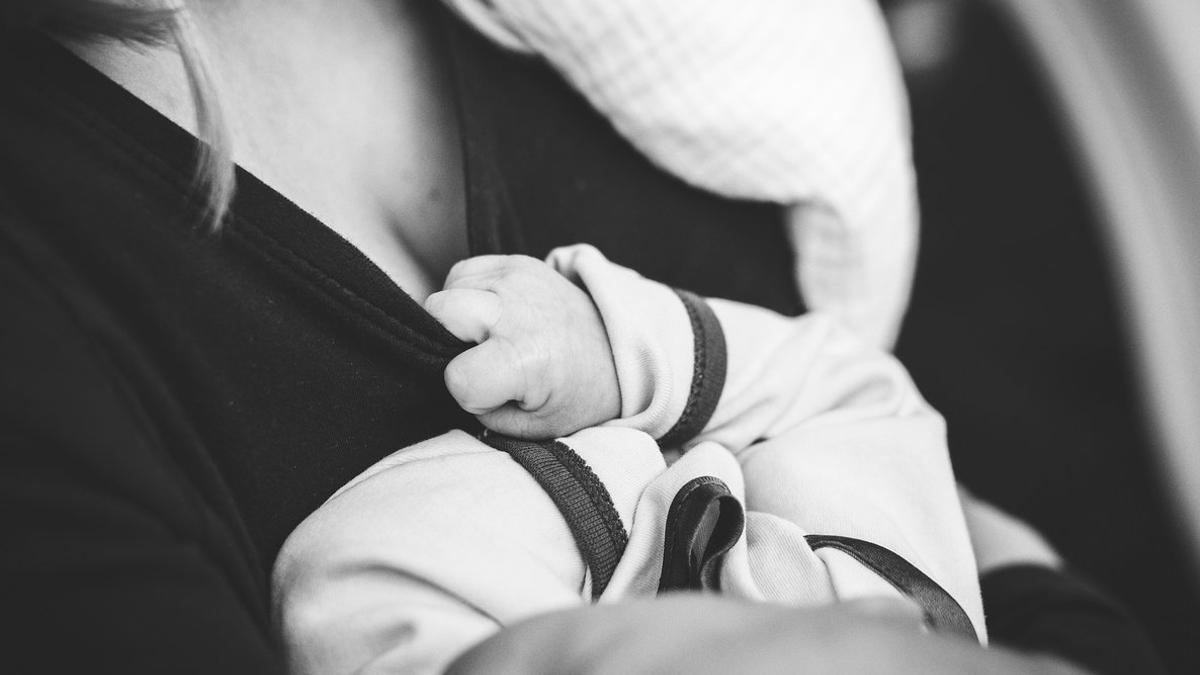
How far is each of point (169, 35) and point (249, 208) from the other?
0.08 meters

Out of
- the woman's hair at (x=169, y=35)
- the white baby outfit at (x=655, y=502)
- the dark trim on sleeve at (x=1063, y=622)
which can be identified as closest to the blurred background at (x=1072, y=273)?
the dark trim on sleeve at (x=1063, y=622)

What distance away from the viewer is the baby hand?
38 cm

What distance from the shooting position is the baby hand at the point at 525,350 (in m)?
0.38

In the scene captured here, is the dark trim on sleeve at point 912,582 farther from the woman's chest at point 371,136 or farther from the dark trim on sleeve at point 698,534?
the woman's chest at point 371,136

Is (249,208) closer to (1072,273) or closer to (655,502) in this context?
(655,502)

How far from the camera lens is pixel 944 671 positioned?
243 mm

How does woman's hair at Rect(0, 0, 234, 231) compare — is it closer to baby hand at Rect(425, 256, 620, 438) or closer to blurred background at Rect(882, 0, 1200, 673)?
baby hand at Rect(425, 256, 620, 438)

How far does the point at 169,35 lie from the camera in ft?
1.15

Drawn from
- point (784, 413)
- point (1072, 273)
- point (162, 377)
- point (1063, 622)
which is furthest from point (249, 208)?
point (1072, 273)

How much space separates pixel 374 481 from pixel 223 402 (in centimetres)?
7

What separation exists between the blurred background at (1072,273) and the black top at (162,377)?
0.47 meters

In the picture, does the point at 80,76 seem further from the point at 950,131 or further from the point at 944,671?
the point at 950,131

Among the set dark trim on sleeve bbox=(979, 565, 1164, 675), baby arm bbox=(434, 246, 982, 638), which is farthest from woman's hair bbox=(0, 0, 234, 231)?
dark trim on sleeve bbox=(979, 565, 1164, 675)

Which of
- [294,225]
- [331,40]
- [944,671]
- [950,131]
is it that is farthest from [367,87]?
[950,131]
